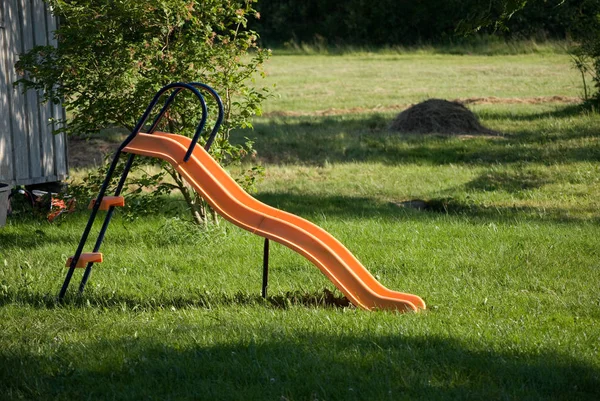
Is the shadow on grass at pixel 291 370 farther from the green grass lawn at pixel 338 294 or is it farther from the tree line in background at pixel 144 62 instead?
the tree line in background at pixel 144 62

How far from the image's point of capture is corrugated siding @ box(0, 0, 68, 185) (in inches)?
394

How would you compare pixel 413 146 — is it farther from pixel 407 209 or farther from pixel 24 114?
pixel 24 114

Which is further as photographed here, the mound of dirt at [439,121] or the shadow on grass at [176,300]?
the mound of dirt at [439,121]

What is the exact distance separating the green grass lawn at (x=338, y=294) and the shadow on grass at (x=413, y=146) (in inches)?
3.3

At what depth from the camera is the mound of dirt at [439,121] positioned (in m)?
16.4

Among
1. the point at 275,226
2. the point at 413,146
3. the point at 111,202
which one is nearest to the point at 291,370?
the point at 275,226

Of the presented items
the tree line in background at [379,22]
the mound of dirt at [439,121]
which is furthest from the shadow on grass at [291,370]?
the tree line in background at [379,22]

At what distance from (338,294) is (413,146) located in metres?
8.70

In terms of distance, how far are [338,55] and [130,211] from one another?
35.4 meters

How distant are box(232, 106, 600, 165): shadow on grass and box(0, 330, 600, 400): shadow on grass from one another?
8663mm

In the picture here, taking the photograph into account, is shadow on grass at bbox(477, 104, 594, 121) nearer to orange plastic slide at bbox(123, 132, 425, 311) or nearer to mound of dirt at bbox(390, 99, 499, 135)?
mound of dirt at bbox(390, 99, 499, 135)

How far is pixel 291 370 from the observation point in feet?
15.3

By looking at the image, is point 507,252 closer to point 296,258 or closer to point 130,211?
point 296,258

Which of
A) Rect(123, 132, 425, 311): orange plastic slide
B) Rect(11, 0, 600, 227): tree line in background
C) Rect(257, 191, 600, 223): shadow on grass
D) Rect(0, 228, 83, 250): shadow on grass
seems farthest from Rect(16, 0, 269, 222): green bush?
Rect(257, 191, 600, 223): shadow on grass
